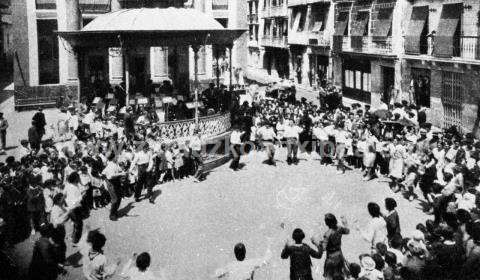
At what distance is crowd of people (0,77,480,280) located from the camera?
24.4ft

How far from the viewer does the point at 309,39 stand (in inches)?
1649

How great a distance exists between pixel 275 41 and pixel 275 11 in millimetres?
3005

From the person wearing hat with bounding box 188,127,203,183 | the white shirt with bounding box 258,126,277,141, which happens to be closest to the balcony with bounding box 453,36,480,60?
the white shirt with bounding box 258,126,277,141

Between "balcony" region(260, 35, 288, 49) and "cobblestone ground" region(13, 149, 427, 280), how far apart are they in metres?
33.1

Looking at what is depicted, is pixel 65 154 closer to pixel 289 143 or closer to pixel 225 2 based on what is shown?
pixel 289 143

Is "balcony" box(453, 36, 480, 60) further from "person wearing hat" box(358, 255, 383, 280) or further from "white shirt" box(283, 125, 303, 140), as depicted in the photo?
"person wearing hat" box(358, 255, 383, 280)

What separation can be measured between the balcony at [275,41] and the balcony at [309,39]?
2.27 meters

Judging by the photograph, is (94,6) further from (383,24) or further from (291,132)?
(291,132)

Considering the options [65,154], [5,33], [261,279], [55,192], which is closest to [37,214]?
[55,192]

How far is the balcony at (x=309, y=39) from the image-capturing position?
39.2 metres

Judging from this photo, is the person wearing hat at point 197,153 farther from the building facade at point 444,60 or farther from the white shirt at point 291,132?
the building facade at point 444,60

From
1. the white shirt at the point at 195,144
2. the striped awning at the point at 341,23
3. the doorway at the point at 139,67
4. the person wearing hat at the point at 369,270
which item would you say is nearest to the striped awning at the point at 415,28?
the striped awning at the point at 341,23

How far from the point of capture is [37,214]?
36.1 feet

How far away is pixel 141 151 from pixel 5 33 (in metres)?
51.8
